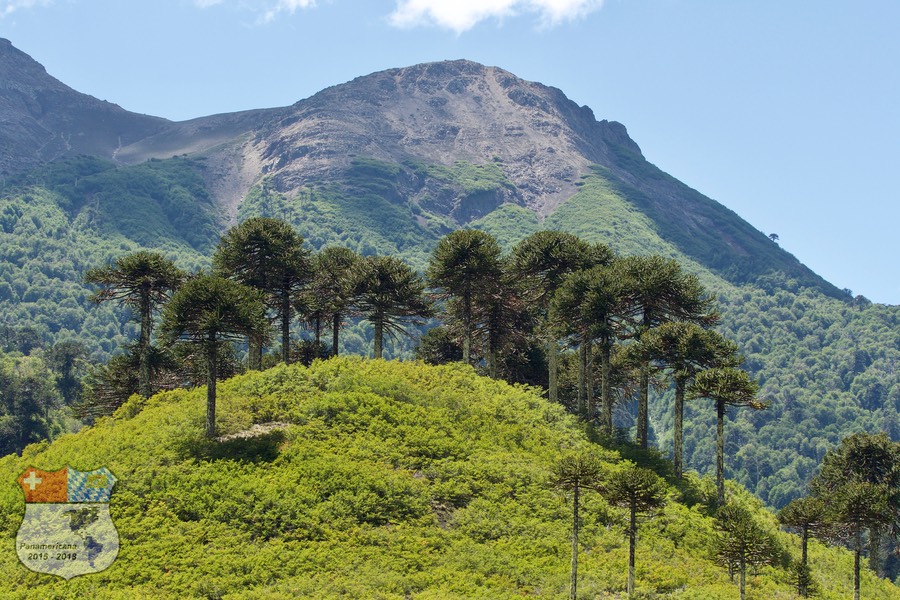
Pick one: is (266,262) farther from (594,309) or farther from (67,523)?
(67,523)

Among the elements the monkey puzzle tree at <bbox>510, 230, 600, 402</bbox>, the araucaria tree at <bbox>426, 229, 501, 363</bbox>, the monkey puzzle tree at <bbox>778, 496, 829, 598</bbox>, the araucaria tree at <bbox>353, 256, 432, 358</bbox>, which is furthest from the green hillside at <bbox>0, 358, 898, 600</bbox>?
the monkey puzzle tree at <bbox>510, 230, 600, 402</bbox>

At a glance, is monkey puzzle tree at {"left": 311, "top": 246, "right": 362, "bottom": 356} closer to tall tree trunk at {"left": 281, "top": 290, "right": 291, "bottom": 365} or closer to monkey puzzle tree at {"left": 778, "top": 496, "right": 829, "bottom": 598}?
tall tree trunk at {"left": 281, "top": 290, "right": 291, "bottom": 365}

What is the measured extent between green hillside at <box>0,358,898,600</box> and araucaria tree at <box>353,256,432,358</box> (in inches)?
386

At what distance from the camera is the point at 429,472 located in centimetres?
4678

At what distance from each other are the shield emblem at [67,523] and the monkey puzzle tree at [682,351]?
107 ft

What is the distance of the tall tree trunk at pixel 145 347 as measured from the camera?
62.7 metres

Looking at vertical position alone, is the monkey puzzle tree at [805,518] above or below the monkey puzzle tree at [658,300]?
below

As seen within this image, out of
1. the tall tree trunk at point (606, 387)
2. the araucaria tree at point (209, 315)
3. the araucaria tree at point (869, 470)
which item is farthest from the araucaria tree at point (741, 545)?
the araucaria tree at point (209, 315)

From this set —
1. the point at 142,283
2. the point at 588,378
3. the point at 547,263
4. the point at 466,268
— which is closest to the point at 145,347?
the point at 142,283

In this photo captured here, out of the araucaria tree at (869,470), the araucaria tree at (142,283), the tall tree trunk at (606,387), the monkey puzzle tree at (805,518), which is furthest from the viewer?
the araucaria tree at (142,283)

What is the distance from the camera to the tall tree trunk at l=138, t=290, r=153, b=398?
62656mm

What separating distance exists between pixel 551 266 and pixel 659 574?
3093 centimetres

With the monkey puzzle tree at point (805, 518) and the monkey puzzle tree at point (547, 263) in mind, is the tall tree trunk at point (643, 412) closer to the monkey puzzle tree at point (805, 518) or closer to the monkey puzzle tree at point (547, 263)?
the monkey puzzle tree at point (547, 263)

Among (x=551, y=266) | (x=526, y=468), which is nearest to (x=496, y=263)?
(x=551, y=266)
